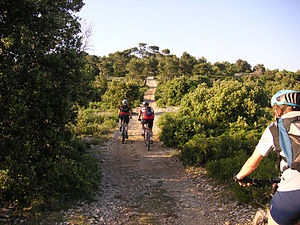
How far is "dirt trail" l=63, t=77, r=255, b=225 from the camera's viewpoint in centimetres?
495

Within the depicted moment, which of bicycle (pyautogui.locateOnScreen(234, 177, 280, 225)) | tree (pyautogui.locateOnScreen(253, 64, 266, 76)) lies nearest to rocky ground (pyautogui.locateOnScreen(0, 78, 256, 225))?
bicycle (pyautogui.locateOnScreen(234, 177, 280, 225))

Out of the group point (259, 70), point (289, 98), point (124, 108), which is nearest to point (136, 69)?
point (259, 70)

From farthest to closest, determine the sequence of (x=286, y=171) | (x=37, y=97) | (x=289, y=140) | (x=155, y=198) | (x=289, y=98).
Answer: (x=155, y=198) → (x=37, y=97) → (x=289, y=98) → (x=286, y=171) → (x=289, y=140)

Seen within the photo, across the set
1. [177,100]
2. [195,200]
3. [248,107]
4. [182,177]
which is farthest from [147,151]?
[177,100]

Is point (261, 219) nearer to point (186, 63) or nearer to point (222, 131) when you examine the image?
point (222, 131)

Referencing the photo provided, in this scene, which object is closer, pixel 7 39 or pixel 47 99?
pixel 7 39

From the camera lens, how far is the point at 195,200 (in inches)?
235

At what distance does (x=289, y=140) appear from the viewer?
221cm

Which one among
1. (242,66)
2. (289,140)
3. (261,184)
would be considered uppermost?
(242,66)

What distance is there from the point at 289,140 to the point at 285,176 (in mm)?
375

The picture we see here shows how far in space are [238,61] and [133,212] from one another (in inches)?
3671

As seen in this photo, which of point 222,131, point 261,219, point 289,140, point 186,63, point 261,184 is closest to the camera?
point 289,140

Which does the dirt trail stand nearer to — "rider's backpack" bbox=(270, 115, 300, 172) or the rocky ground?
the rocky ground

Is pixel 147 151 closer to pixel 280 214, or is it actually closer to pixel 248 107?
pixel 248 107
